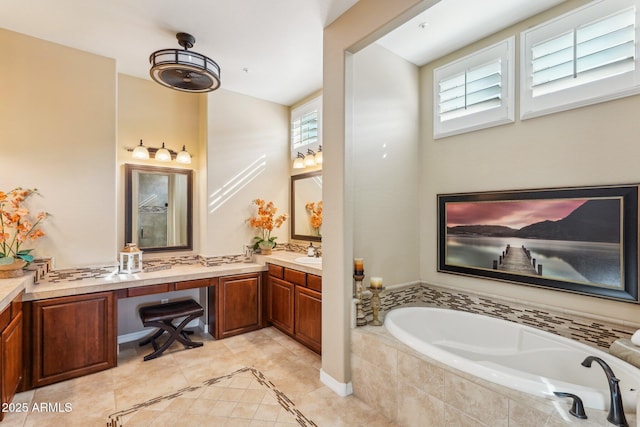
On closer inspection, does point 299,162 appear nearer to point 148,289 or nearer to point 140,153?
point 140,153

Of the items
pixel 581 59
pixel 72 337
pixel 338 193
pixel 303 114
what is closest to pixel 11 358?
pixel 72 337

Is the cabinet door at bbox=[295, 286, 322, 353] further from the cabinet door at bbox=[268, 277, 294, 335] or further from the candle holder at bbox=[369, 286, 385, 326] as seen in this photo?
the candle holder at bbox=[369, 286, 385, 326]

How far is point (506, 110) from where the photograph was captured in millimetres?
2527

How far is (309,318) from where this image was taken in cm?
318

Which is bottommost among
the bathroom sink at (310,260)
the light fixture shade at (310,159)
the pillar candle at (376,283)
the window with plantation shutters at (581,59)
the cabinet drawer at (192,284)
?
the cabinet drawer at (192,284)

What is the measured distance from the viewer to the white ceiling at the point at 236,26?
2.35m

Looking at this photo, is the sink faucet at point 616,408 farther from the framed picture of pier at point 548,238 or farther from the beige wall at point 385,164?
the beige wall at point 385,164

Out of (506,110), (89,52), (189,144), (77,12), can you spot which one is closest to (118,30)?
(77,12)

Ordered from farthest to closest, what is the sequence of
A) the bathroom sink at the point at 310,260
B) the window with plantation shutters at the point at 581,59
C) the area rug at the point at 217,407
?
the bathroom sink at the point at 310,260 < the area rug at the point at 217,407 < the window with plantation shutters at the point at 581,59

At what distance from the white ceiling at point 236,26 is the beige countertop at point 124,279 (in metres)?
2.22

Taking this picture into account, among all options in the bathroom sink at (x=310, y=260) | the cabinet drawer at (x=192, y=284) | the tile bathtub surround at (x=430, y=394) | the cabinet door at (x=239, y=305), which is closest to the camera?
the tile bathtub surround at (x=430, y=394)

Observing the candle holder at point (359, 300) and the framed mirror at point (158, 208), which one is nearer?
the candle holder at point (359, 300)

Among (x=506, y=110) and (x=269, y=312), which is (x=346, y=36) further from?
(x=269, y=312)

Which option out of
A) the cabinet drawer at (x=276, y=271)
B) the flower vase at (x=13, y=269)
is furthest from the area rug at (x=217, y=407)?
the flower vase at (x=13, y=269)
